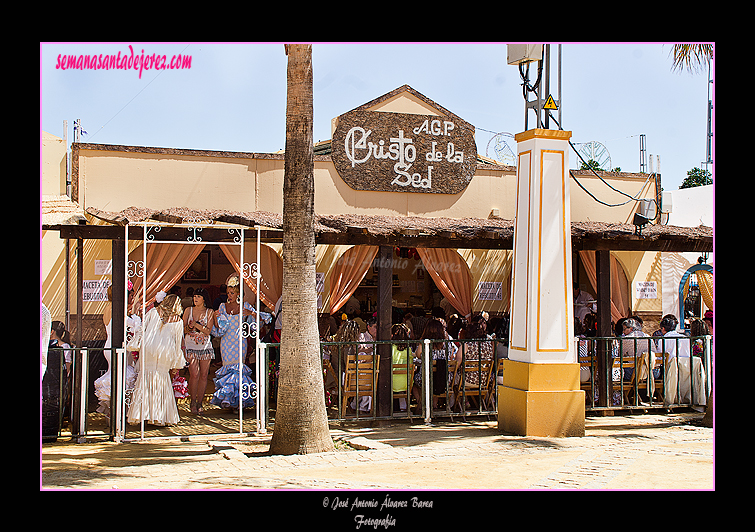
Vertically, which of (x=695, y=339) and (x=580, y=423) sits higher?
(x=695, y=339)

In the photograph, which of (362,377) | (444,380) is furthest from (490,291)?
(362,377)

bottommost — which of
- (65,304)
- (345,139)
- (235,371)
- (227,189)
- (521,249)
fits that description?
(235,371)

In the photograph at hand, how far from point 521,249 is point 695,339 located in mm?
3609

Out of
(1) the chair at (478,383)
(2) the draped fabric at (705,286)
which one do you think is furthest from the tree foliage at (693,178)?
(1) the chair at (478,383)

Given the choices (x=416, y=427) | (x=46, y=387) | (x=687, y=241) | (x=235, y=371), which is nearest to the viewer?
(x=46, y=387)

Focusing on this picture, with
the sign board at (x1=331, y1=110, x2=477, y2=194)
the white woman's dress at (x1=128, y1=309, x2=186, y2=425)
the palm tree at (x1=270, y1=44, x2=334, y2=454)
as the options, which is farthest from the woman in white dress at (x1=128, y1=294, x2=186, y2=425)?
the sign board at (x1=331, y1=110, x2=477, y2=194)

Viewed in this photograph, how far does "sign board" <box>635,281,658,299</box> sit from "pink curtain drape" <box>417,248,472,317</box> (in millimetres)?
3989

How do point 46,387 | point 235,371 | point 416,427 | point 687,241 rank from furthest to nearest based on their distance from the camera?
point 687,241 → point 235,371 → point 416,427 → point 46,387

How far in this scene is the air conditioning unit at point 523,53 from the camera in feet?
28.2

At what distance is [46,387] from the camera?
811cm

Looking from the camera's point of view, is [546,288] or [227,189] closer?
[546,288]

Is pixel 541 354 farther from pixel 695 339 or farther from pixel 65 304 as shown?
pixel 65 304

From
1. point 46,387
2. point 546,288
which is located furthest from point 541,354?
point 46,387

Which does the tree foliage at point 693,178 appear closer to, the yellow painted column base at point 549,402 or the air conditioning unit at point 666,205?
the air conditioning unit at point 666,205
